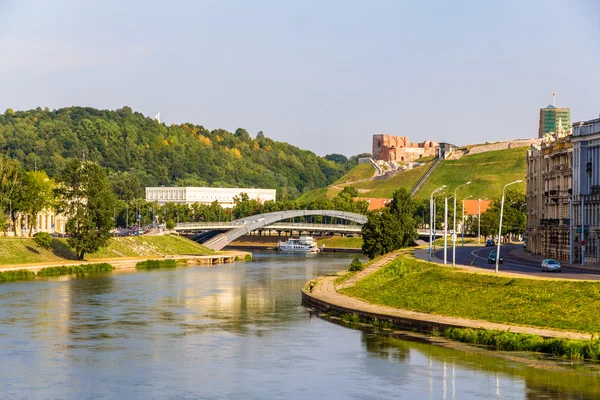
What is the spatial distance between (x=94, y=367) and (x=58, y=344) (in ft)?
24.4

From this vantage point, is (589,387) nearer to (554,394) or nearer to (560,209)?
(554,394)

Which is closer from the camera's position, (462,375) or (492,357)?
(462,375)

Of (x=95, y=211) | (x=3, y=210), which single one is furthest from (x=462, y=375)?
(x=3, y=210)

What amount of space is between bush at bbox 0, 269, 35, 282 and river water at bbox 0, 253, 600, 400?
759 inches

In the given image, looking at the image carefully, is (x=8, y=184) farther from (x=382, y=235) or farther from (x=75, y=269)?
(x=382, y=235)

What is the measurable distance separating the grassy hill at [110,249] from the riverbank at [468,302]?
44916 mm

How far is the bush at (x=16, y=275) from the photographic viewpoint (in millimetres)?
95481

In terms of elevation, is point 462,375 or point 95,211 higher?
point 95,211

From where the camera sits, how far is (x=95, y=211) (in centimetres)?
11488

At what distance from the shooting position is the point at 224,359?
4962cm

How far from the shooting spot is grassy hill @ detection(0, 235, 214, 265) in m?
110

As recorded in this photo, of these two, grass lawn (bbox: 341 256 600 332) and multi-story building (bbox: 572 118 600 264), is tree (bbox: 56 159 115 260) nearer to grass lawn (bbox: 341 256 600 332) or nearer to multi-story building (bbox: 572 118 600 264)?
grass lawn (bbox: 341 256 600 332)

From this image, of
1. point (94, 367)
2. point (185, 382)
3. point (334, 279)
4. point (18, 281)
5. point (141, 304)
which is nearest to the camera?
point (185, 382)

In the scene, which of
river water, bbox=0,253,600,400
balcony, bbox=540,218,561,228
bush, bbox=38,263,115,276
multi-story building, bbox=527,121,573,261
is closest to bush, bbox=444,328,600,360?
river water, bbox=0,253,600,400
